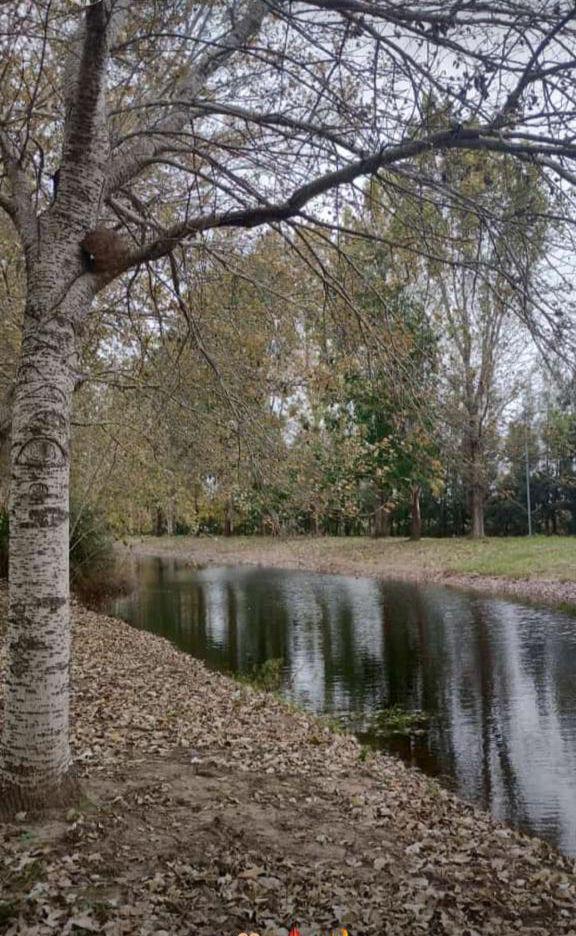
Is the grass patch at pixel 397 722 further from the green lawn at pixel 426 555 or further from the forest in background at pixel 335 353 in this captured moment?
the green lawn at pixel 426 555

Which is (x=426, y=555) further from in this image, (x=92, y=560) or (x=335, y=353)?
(x=335, y=353)

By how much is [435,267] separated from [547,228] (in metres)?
1.33

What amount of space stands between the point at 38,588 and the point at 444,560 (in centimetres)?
2749

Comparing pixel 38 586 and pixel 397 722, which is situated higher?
pixel 38 586

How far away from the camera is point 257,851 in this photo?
5207mm

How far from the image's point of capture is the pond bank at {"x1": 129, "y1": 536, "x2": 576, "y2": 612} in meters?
24.2

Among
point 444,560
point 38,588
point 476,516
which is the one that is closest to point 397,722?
point 38,588

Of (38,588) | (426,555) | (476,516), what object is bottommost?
(426,555)

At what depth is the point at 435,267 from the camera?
686 cm

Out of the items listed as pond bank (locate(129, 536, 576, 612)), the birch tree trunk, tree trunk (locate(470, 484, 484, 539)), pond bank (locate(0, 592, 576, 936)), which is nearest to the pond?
→ pond bank (locate(0, 592, 576, 936))

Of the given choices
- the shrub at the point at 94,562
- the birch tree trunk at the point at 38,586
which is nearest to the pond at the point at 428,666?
the shrub at the point at 94,562

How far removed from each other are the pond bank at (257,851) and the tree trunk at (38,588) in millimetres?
424

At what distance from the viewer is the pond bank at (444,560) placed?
24.2 metres

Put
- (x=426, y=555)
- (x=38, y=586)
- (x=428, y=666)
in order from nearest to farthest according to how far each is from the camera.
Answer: (x=38, y=586) → (x=428, y=666) → (x=426, y=555)
